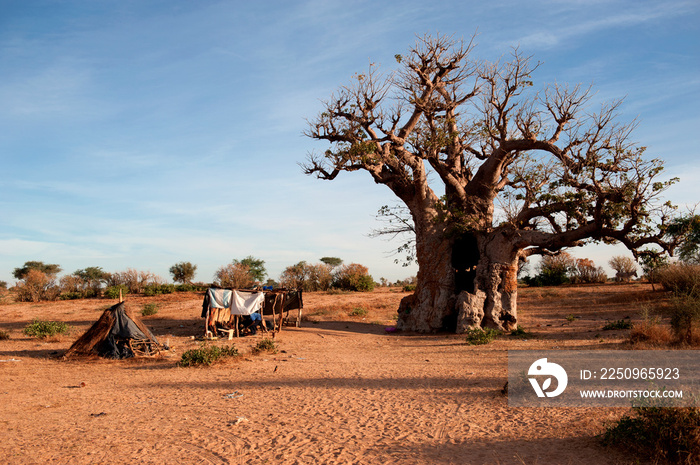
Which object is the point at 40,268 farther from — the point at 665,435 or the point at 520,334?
the point at 665,435

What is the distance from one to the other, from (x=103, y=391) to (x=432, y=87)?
11.6 m

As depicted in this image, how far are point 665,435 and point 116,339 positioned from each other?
10795 mm

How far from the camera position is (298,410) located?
6449 millimetres

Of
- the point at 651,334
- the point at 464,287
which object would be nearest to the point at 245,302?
the point at 464,287

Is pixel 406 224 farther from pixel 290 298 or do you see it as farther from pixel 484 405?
pixel 484 405

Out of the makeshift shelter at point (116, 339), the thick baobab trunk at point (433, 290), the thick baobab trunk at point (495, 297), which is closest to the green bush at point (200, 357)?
the makeshift shelter at point (116, 339)

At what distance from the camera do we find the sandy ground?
4.86m

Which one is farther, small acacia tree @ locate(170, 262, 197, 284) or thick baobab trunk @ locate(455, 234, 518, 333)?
small acacia tree @ locate(170, 262, 197, 284)

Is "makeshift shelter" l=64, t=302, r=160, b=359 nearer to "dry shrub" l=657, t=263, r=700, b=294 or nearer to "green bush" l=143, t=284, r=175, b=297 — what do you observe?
"dry shrub" l=657, t=263, r=700, b=294

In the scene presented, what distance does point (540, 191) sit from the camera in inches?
537

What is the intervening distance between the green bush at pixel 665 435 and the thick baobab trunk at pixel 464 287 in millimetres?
9657

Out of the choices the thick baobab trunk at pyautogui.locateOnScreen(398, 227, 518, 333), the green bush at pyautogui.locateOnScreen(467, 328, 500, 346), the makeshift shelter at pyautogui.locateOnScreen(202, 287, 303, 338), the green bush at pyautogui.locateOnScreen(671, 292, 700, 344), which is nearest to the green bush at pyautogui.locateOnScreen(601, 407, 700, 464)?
the green bush at pyautogui.locateOnScreen(671, 292, 700, 344)

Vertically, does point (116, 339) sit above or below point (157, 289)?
below

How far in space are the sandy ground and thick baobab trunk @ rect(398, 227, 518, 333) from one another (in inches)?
61.8
